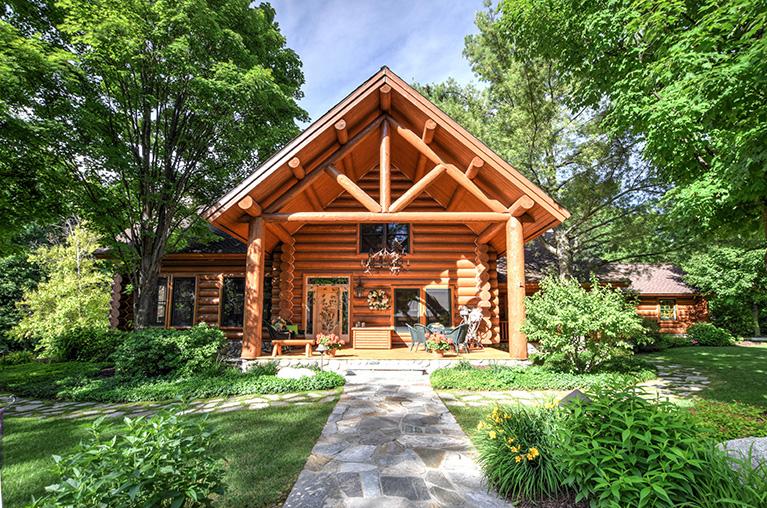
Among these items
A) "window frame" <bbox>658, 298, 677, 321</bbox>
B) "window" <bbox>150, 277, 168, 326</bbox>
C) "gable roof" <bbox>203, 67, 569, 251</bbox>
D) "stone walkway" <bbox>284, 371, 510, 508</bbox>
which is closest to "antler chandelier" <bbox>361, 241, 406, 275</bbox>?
"gable roof" <bbox>203, 67, 569, 251</bbox>

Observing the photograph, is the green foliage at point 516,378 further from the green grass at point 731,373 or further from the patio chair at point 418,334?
the patio chair at point 418,334

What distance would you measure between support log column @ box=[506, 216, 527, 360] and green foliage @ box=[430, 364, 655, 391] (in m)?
0.64

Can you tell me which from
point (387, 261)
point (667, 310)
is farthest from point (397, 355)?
point (667, 310)

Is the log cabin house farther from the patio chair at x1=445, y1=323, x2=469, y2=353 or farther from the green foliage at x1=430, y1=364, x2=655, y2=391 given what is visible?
the patio chair at x1=445, y1=323, x2=469, y2=353

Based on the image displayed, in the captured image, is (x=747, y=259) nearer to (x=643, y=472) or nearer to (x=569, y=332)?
(x=569, y=332)

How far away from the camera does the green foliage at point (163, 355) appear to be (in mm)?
8539

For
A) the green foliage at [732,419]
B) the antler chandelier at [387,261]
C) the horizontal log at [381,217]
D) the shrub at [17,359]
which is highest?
the horizontal log at [381,217]

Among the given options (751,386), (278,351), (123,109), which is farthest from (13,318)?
(751,386)

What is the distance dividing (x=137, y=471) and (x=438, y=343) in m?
8.74

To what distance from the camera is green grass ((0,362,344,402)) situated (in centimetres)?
727

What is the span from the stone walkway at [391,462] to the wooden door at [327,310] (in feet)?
22.3

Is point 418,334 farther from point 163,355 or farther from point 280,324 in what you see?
point 163,355

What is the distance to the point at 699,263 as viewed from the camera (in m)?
21.6

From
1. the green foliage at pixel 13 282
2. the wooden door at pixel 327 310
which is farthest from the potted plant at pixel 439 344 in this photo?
the green foliage at pixel 13 282
